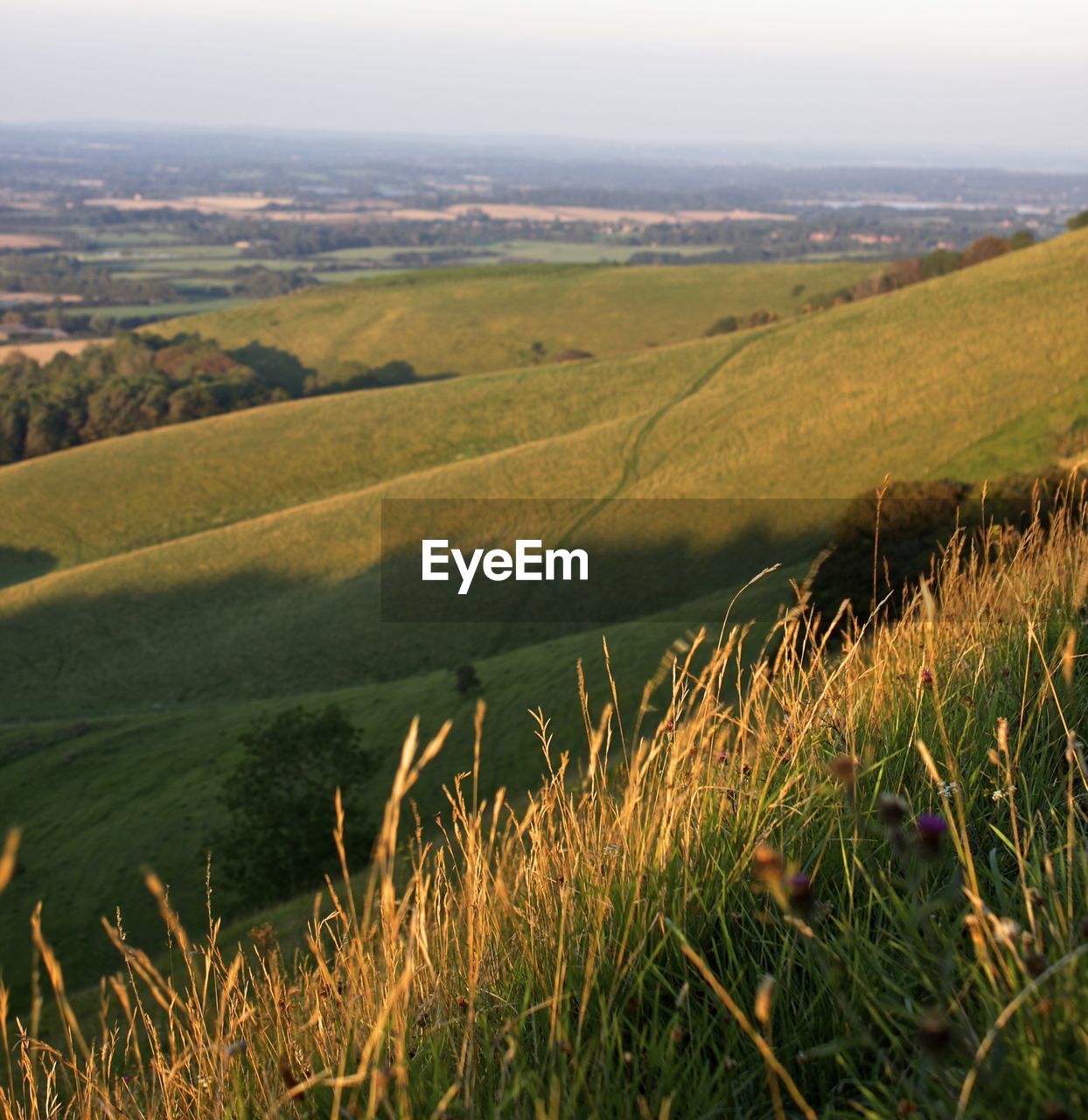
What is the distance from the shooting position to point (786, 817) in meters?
3.06

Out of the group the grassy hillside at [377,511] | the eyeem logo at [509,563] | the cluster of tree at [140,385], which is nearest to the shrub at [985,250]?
the grassy hillside at [377,511]

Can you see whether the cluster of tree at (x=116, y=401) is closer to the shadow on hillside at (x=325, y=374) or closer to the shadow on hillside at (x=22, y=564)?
the shadow on hillside at (x=325, y=374)

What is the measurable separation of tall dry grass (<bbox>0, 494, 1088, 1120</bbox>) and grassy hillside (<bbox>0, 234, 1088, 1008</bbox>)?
74.2 feet

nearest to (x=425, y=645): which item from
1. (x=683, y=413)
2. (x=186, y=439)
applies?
(x=683, y=413)

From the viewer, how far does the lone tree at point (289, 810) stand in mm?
25062

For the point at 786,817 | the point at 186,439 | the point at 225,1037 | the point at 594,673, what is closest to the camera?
the point at 225,1037

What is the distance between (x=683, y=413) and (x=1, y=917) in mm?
40555

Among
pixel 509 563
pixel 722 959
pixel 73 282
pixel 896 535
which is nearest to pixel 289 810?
pixel 896 535

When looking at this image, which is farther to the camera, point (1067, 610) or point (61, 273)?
point (61, 273)

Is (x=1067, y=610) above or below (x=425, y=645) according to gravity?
above

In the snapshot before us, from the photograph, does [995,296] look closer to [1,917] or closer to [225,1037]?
[1,917]

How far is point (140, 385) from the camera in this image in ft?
268

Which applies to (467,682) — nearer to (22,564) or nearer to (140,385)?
(22,564)

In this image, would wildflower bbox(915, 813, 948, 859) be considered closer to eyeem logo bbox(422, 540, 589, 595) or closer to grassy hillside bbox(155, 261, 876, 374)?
eyeem logo bbox(422, 540, 589, 595)
